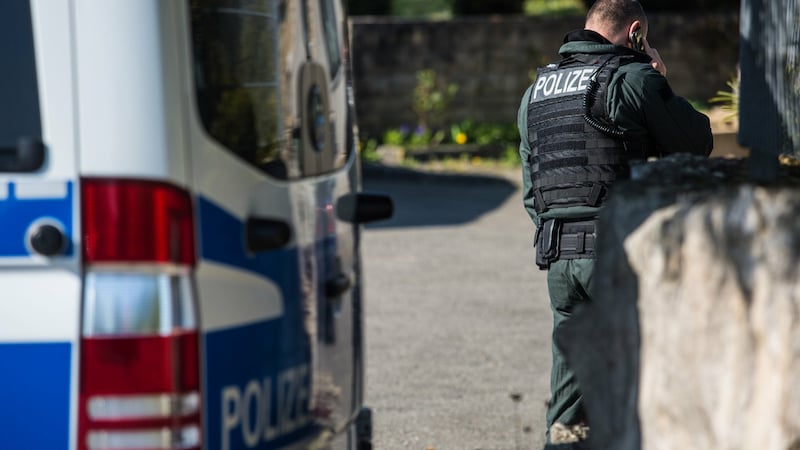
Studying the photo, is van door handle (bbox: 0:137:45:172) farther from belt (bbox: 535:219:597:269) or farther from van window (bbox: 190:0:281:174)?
belt (bbox: 535:219:597:269)

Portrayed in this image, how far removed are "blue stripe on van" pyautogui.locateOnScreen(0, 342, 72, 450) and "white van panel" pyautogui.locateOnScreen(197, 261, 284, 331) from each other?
0.29 meters

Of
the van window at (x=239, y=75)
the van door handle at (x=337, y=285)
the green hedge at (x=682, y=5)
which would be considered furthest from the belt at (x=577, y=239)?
the green hedge at (x=682, y=5)

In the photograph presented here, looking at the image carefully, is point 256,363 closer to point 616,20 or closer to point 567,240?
point 567,240

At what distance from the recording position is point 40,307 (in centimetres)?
255

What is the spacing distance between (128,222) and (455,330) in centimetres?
537

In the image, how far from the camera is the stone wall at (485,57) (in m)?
17.5

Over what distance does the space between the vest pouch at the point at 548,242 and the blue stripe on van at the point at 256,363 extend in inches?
61.0

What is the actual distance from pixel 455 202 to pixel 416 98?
4058 millimetres

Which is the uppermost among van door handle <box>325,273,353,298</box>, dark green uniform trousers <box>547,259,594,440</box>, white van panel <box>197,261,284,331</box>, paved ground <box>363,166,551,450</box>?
white van panel <box>197,261,284,331</box>

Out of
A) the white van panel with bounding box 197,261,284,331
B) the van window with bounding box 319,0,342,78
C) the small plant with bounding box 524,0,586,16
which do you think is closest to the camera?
the white van panel with bounding box 197,261,284,331

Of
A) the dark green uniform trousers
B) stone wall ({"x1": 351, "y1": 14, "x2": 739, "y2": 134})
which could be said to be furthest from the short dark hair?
stone wall ({"x1": 351, "y1": 14, "x2": 739, "y2": 134})

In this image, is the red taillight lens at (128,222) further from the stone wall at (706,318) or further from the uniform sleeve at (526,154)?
the uniform sleeve at (526,154)

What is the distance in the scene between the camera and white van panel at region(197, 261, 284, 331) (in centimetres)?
262

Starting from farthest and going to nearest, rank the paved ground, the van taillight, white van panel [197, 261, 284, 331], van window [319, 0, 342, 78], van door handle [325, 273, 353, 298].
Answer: the paved ground, van window [319, 0, 342, 78], van door handle [325, 273, 353, 298], white van panel [197, 261, 284, 331], the van taillight
